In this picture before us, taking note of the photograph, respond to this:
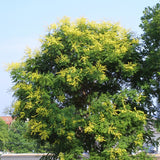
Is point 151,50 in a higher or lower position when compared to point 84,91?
higher

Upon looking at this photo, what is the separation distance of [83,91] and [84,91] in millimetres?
53

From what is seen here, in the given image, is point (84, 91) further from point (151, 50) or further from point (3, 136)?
point (3, 136)

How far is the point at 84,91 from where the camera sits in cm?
1731

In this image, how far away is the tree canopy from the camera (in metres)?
15.4

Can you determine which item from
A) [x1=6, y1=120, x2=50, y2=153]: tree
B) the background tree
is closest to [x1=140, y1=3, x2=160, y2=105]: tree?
the background tree

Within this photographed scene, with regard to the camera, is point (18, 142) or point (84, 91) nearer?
point (84, 91)

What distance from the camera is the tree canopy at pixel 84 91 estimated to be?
1544 cm

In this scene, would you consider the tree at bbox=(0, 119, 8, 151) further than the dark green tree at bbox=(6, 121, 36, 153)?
No

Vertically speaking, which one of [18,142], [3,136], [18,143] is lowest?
[18,143]

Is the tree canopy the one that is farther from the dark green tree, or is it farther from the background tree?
the dark green tree

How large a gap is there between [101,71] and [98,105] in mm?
1612

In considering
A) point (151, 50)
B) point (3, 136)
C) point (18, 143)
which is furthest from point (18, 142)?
point (151, 50)

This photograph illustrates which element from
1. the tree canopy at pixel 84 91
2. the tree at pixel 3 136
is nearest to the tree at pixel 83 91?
the tree canopy at pixel 84 91

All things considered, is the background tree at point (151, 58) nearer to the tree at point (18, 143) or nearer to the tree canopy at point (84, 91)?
the tree canopy at point (84, 91)
